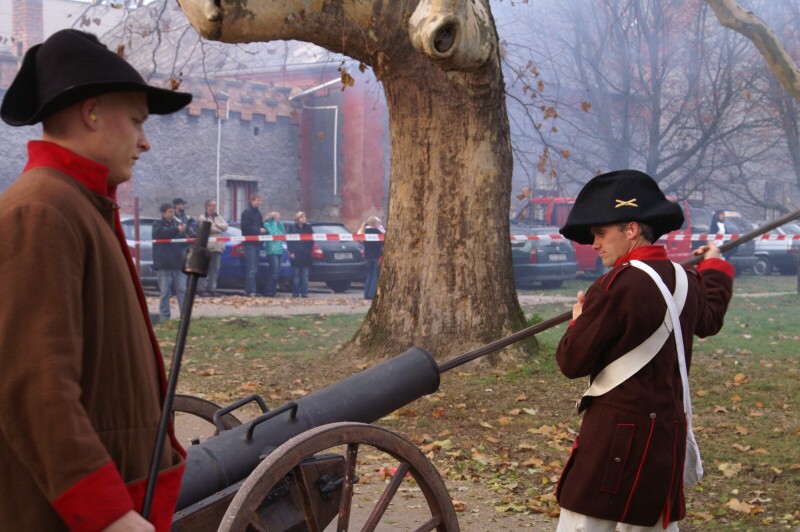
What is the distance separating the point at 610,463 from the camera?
148 inches

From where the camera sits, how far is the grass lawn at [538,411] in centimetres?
621

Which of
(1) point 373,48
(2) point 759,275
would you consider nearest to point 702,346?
(1) point 373,48

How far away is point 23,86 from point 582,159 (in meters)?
26.0

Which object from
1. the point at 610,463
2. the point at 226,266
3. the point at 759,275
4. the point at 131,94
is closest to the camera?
the point at 131,94

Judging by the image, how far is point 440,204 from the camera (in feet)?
31.6

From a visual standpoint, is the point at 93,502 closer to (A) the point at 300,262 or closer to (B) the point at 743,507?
(B) the point at 743,507

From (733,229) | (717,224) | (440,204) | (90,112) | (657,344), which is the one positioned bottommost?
(657,344)

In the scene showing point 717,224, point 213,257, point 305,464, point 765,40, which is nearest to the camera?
point 305,464

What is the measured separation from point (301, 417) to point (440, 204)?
18.9 ft

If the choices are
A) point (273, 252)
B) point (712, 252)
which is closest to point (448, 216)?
point (712, 252)

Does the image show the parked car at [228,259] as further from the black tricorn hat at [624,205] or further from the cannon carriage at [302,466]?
the black tricorn hat at [624,205]

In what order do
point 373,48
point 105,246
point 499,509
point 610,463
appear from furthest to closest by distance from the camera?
point 373,48, point 499,509, point 610,463, point 105,246

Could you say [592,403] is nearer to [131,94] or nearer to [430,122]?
[131,94]

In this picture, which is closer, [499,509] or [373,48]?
[499,509]
